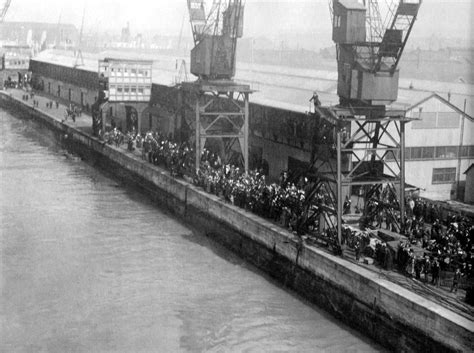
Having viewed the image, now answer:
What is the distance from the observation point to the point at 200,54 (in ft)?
113

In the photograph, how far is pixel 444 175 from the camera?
31672 mm

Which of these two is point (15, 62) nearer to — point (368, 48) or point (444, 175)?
point (444, 175)

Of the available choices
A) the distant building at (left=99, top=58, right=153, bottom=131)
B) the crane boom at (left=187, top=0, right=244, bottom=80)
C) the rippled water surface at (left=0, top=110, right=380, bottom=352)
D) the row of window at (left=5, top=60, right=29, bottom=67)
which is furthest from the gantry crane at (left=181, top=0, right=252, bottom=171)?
the row of window at (left=5, top=60, right=29, bottom=67)

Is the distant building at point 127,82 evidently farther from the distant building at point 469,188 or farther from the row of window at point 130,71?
the distant building at point 469,188

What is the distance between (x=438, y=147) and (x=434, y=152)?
0.35 m

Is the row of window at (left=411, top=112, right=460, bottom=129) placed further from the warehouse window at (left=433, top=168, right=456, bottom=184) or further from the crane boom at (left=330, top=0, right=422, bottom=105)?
the crane boom at (left=330, top=0, right=422, bottom=105)

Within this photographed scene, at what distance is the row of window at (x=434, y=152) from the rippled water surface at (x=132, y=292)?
1087 cm

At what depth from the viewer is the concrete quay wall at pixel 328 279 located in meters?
16.3

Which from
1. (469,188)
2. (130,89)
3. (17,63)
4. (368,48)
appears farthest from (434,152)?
(17,63)

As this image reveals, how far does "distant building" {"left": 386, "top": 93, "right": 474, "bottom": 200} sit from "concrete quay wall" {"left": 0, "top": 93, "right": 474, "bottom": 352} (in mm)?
9918

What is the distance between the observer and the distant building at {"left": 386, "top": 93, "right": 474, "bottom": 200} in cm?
3092

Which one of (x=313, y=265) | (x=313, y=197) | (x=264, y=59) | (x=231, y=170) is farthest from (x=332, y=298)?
(x=264, y=59)

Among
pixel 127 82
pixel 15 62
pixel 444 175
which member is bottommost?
pixel 444 175

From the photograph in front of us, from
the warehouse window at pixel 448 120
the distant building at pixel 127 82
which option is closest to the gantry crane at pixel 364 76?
the warehouse window at pixel 448 120
